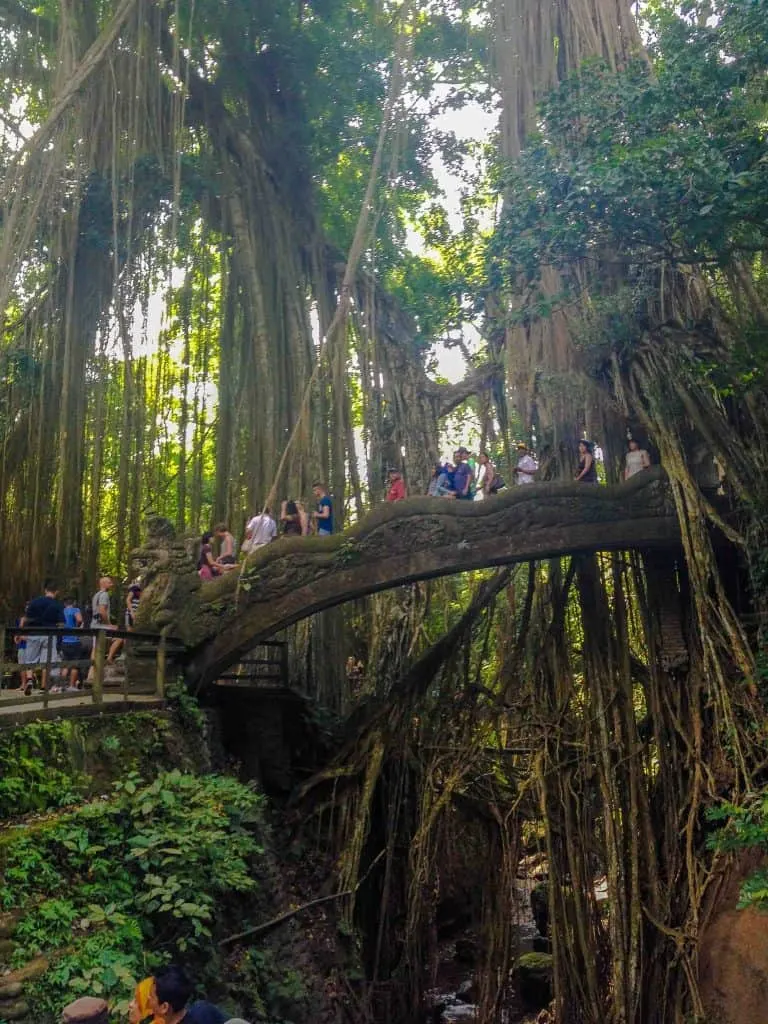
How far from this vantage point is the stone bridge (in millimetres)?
7352

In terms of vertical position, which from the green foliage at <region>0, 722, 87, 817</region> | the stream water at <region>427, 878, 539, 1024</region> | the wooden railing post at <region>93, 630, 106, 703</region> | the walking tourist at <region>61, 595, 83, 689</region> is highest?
the walking tourist at <region>61, 595, 83, 689</region>

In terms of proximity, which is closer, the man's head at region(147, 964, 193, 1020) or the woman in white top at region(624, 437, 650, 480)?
the man's head at region(147, 964, 193, 1020)

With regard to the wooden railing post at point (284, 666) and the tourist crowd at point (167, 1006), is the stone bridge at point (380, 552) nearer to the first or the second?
the wooden railing post at point (284, 666)

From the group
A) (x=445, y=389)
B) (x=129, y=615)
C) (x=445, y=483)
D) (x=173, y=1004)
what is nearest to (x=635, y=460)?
(x=445, y=483)

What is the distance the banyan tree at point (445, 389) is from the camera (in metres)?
7.03

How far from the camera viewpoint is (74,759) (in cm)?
570

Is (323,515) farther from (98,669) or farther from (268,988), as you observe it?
(268,988)

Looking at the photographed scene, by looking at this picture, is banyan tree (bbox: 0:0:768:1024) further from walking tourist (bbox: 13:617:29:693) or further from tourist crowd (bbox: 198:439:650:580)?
walking tourist (bbox: 13:617:29:693)

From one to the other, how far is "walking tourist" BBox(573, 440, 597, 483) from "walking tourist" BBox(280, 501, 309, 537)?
2416 millimetres

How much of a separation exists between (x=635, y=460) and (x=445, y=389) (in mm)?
3715

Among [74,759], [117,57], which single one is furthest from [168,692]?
[117,57]

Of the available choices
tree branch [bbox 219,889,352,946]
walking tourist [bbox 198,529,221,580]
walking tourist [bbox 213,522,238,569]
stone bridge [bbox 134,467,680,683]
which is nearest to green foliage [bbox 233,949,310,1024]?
tree branch [bbox 219,889,352,946]

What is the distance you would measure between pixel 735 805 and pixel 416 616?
362 cm

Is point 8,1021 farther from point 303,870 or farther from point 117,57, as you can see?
point 117,57
